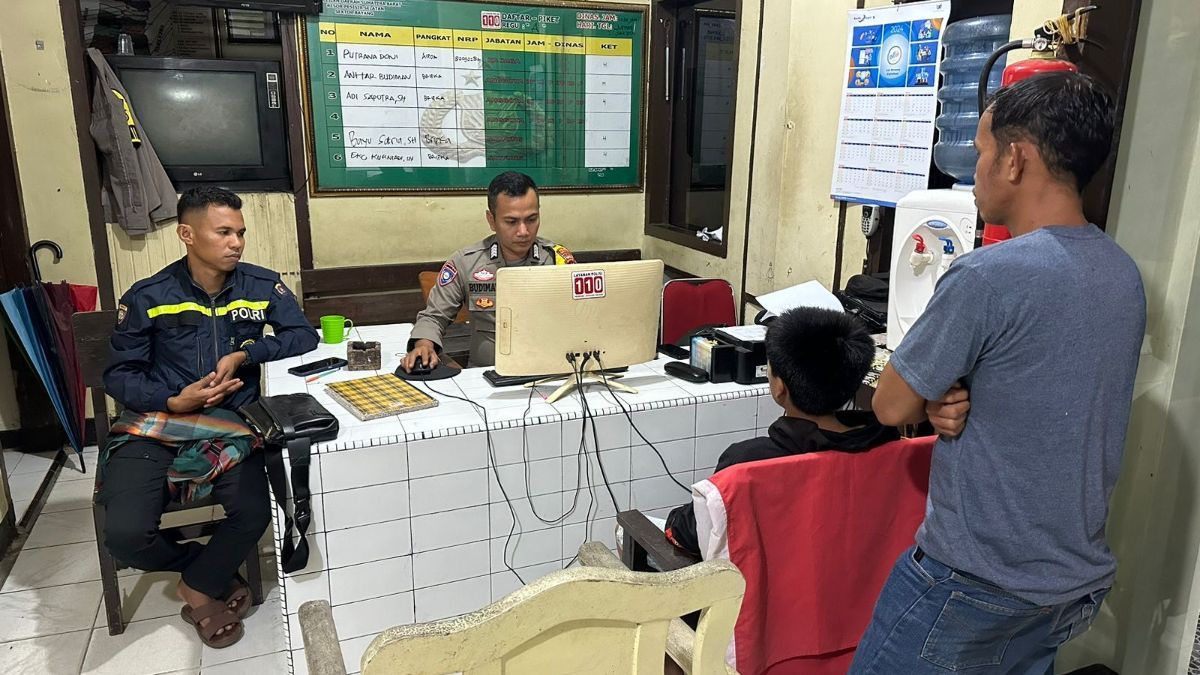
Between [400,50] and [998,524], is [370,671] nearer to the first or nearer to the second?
[998,524]

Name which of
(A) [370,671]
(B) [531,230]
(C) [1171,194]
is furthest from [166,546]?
(C) [1171,194]

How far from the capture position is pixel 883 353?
2398mm

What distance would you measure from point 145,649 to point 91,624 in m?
0.27

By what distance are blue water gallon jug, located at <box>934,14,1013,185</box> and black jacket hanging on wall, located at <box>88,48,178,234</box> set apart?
3373 mm

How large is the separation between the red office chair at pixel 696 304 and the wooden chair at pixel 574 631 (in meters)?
2.44

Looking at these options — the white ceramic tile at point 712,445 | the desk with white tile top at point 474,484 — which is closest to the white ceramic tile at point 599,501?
the desk with white tile top at point 474,484

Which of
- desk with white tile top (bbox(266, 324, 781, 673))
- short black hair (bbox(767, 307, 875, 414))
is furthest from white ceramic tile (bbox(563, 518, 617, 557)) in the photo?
short black hair (bbox(767, 307, 875, 414))

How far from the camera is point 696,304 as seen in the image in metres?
3.43

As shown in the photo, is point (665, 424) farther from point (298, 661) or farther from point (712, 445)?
point (298, 661)

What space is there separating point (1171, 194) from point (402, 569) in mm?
1985

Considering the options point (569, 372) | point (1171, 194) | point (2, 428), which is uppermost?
point (1171, 194)

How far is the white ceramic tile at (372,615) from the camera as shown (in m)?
2.06

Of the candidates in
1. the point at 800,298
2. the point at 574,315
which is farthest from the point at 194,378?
the point at 800,298

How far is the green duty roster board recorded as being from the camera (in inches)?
152
